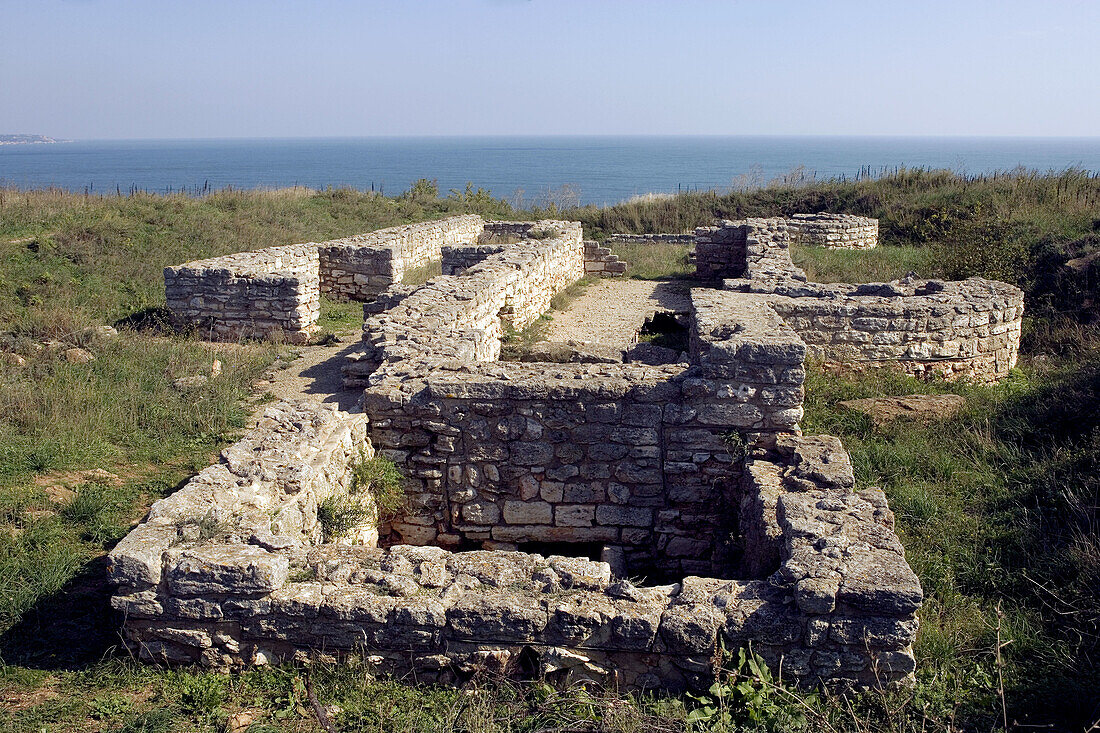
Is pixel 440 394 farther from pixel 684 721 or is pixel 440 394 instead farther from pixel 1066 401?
pixel 1066 401

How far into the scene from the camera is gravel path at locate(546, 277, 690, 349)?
43.2 ft

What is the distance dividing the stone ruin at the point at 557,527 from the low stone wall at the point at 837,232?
30.6 ft

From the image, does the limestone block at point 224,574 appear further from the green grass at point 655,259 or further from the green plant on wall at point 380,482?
the green grass at point 655,259

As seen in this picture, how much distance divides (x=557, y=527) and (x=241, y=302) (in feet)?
27.4

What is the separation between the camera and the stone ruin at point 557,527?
12.5 feet

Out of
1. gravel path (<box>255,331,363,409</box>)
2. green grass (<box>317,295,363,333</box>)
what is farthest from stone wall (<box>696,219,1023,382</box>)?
green grass (<box>317,295,363,333</box>)

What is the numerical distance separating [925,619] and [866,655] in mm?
1074

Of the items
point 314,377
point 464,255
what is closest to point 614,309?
point 464,255

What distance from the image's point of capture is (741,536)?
5.68 metres

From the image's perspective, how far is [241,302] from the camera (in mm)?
12516

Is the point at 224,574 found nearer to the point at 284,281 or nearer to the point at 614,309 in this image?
the point at 284,281

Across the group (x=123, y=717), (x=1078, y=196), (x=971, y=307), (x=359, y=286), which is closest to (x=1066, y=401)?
(x=971, y=307)

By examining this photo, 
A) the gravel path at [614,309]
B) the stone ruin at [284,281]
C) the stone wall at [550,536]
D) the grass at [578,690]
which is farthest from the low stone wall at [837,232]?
the stone wall at [550,536]

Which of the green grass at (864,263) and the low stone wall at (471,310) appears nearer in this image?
the low stone wall at (471,310)
